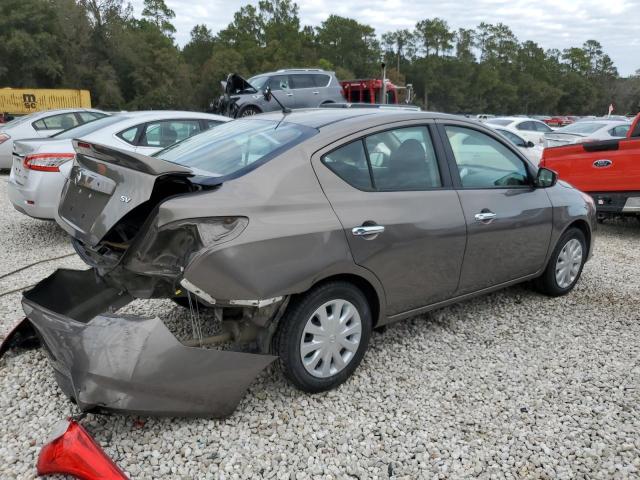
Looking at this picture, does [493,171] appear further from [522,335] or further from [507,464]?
[507,464]

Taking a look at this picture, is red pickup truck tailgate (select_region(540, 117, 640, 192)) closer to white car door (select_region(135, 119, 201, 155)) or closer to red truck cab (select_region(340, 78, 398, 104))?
white car door (select_region(135, 119, 201, 155))

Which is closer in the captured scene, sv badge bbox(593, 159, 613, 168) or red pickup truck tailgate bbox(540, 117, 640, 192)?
red pickup truck tailgate bbox(540, 117, 640, 192)

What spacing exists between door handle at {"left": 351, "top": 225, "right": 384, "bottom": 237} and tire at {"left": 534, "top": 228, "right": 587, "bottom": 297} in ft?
7.11

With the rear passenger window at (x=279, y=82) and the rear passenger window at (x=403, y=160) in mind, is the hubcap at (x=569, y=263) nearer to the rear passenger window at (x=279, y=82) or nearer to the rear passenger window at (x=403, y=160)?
the rear passenger window at (x=403, y=160)

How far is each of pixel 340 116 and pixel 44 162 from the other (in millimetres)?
3950


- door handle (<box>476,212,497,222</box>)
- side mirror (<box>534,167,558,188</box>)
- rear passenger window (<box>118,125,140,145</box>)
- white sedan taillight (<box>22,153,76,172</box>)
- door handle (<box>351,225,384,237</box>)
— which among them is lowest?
white sedan taillight (<box>22,153,76,172</box>)

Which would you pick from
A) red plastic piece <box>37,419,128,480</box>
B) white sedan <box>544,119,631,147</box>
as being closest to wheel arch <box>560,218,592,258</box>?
red plastic piece <box>37,419,128,480</box>

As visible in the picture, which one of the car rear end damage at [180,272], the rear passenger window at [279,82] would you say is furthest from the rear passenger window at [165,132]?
the rear passenger window at [279,82]

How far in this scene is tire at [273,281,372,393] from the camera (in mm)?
2824

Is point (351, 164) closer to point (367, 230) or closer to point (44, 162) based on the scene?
point (367, 230)

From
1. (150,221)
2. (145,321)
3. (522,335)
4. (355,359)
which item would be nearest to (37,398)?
(145,321)

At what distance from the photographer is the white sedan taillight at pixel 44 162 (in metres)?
5.75

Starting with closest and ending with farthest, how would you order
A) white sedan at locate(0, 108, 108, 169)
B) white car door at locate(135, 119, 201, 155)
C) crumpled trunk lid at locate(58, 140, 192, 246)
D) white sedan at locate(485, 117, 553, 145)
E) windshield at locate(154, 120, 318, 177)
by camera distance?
crumpled trunk lid at locate(58, 140, 192, 246)
windshield at locate(154, 120, 318, 177)
white car door at locate(135, 119, 201, 155)
white sedan at locate(0, 108, 108, 169)
white sedan at locate(485, 117, 553, 145)

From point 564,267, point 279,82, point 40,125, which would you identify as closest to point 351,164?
point 564,267
